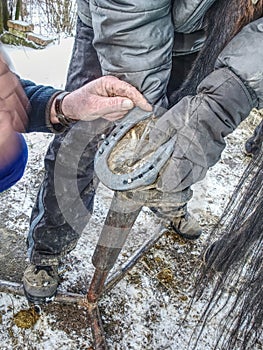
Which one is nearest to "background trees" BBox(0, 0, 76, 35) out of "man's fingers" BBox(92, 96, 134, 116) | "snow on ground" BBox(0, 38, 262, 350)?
"snow on ground" BBox(0, 38, 262, 350)

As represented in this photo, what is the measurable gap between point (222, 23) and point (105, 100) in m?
0.29

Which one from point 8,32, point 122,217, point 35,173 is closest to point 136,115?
point 122,217

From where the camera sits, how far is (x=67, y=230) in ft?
4.29

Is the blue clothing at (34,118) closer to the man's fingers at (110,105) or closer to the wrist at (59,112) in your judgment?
the wrist at (59,112)

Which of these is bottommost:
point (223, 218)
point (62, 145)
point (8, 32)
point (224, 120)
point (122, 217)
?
point (8, 32)

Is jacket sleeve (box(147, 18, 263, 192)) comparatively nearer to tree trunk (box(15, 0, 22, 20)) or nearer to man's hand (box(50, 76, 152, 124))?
man's hand (box(50, 76, 152, 124))

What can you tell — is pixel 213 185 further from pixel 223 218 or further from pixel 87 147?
pixel 223 218

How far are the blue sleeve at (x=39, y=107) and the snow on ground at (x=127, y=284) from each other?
0.50 meters

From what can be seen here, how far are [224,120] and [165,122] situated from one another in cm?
10

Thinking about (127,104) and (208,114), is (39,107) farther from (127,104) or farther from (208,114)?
(208,114)

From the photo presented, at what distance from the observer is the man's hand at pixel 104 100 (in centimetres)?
84

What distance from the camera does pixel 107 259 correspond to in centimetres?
101

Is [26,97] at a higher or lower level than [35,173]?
higher

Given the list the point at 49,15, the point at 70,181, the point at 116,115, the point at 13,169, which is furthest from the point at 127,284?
the point at 49,15
